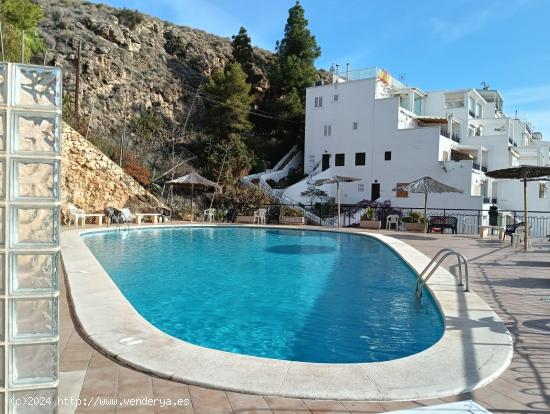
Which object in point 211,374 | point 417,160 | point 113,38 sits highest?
point 113,38

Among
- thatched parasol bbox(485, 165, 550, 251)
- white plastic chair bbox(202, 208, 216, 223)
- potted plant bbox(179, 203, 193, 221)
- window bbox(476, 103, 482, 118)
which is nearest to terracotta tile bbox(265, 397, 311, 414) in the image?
thatched parasol bbox(485, 165, 550, 251)

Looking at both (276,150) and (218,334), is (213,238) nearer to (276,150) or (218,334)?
(218,334)

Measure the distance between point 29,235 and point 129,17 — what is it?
4434 centimetres

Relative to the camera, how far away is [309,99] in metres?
33.5

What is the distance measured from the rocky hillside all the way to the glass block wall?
27091 mm

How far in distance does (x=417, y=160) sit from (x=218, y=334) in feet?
82.6

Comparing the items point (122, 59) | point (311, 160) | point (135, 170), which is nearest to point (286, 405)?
point (135, 170)

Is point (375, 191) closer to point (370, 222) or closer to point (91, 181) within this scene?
point (370, 222)

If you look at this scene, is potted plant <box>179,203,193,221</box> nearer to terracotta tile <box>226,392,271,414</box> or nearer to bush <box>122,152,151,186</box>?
bush <box>122,152,151,186</box>

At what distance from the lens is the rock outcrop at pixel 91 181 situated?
19.7 meters

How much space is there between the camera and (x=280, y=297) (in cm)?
772

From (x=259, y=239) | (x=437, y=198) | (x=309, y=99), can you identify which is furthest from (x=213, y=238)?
(x=309, y=99)

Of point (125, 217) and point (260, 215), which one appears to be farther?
point (260, 215)

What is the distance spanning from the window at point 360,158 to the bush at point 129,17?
1001 inches
